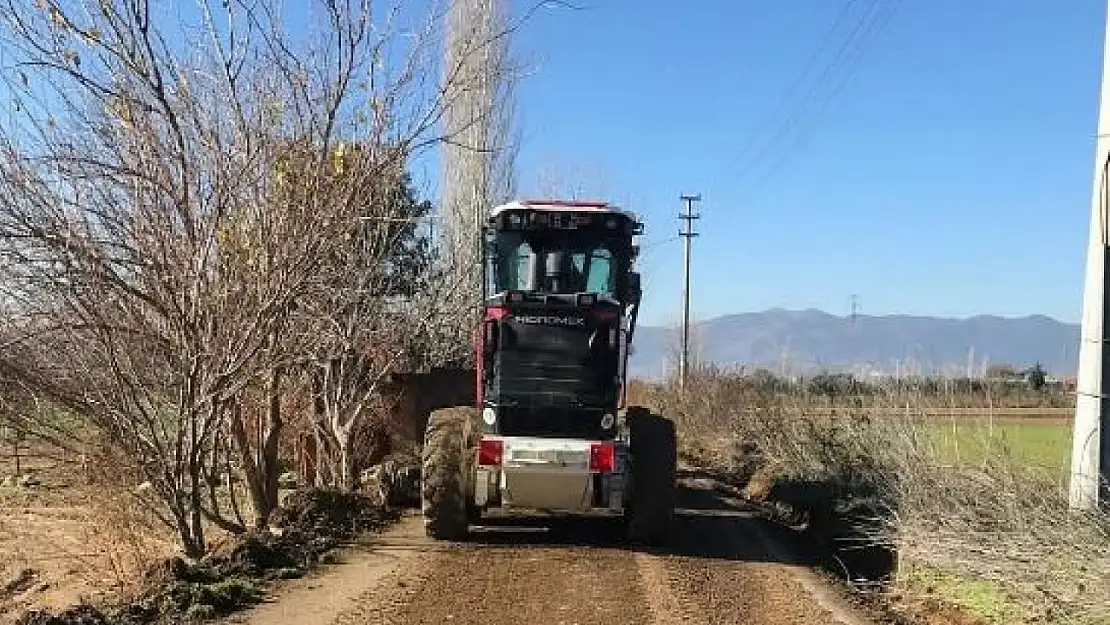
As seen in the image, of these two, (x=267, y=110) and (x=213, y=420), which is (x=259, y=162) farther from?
(x=213, y=420)

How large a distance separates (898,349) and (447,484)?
8495mm

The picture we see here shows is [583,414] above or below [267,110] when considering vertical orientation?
below

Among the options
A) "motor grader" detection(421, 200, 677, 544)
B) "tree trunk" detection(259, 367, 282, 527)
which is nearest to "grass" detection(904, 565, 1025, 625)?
"motor grader" detection(421, 200, 677, 544)

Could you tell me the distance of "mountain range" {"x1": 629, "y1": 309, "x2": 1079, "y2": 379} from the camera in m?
13.5

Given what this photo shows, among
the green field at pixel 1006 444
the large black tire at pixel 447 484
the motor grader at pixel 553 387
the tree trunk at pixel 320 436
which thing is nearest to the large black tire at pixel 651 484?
the motor grader at pixel 553 387

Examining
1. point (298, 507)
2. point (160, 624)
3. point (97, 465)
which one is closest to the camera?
point (160, 624)

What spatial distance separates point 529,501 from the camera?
12586 mm

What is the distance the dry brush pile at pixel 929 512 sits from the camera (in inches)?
320

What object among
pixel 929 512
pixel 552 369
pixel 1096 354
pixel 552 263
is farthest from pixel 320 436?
pixel 1096 354

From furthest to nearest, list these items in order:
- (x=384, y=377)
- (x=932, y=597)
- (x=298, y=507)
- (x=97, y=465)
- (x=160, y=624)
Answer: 1. (x=384, y=377)
2. (x=298, y=507)
3. (x=97, y=465)
4. (x=932, y=597)
5. (x=160, y=624)

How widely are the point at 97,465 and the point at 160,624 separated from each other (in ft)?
8.58

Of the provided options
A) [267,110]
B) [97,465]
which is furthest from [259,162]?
[97,465]

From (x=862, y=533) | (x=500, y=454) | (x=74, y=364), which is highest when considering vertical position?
(x=74, y=364)

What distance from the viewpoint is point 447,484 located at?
12828mm
